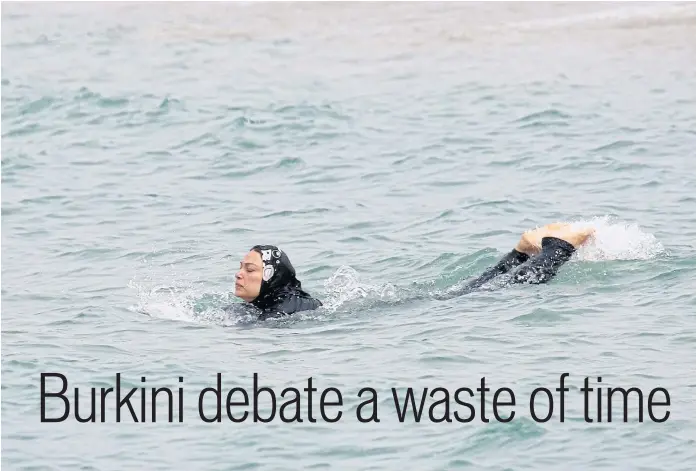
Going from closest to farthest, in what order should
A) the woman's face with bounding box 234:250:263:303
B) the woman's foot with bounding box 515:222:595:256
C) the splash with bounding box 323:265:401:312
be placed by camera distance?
the woman's face with bounding box 234:250:263:303 < the woman's foot with bounding box 515:222:595:256 < the splash with bounding box 323:265:401:312

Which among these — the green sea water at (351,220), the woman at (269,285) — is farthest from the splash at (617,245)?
the woman at (269,285)

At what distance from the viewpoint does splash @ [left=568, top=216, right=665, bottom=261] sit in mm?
15000

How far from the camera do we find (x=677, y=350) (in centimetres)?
1251

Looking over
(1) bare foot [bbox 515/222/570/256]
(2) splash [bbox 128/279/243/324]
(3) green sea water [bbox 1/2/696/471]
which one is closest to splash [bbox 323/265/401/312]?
(3) green sea water [bbox 1/2/696/471]

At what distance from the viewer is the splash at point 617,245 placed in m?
15.0

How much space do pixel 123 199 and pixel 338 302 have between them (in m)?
6.32

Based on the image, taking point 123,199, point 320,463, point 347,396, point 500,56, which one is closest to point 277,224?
point 123,199

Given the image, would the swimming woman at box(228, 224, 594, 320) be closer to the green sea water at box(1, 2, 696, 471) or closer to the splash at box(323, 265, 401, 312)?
the green sea water at box(1, 2, 696, 471)

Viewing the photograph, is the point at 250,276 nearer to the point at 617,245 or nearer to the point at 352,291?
the point at 352,291

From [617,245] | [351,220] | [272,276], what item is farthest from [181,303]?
[617,245]

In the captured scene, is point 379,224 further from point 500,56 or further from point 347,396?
point 500,56

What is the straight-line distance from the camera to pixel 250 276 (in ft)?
46.1

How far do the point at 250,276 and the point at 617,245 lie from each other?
4.26 meters

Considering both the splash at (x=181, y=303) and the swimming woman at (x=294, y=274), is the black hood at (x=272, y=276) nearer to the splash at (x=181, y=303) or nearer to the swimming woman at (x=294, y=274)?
the swimming woman at (x=294, y=274)
